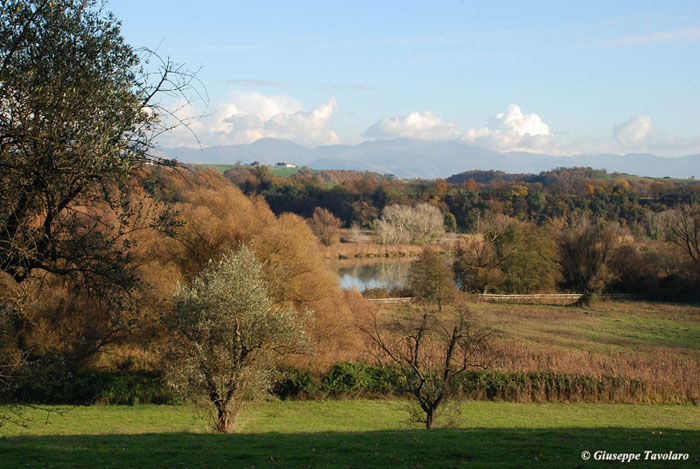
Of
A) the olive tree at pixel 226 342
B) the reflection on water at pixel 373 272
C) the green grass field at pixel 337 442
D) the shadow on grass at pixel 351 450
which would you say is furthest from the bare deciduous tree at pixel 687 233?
the olive tree at pixel 226 342

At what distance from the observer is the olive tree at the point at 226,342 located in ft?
53.7

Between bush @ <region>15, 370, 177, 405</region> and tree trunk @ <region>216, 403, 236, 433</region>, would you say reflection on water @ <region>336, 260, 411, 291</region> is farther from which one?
tree trunk @ <region>216, 403, 236, 433</region>

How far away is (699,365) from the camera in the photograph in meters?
28.3

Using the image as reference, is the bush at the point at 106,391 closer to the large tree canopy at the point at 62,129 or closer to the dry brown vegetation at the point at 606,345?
the dry brown vegetation at the point at 606,345

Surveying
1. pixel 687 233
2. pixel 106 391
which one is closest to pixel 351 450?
pixel 106 391

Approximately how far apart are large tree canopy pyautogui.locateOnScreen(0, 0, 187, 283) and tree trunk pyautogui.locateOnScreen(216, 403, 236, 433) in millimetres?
10096

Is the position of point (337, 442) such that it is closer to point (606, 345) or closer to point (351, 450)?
point (351, 450)

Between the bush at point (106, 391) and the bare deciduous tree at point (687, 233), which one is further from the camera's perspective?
the bare deciduous tree at point (687, 233)

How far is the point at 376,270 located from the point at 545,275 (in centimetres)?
1998

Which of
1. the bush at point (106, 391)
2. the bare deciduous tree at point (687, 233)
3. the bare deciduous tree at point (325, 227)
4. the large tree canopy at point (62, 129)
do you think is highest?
the large tree canopy at point (62, 129)

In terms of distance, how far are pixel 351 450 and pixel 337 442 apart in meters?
1.31

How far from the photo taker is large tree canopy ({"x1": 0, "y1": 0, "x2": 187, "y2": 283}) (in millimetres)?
6375

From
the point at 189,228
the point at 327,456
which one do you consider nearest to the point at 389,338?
the point at 189,228

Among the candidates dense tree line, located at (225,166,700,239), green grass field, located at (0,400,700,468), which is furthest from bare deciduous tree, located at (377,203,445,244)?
green grass field, located at (0,400,700,468)
